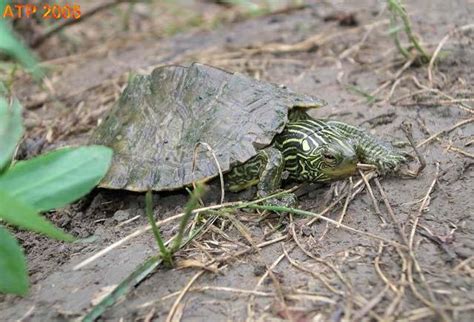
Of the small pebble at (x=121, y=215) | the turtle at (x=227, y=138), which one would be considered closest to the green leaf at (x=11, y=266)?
the small pebble at (x=121, y=215)

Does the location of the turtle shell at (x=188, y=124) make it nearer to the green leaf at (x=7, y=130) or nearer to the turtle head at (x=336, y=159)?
the turtle head at (x=336, y=159)

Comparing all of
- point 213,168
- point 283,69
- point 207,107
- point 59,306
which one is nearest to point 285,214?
point 213,168

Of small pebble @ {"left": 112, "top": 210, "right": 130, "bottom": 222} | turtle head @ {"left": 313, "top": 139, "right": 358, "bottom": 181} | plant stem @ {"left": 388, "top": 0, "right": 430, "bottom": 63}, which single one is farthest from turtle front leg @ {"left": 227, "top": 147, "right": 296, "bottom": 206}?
plant stem @ {"left": 388, "top": 0, "right": 430, "bottom": 63}

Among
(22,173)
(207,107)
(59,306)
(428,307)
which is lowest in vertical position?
(428,307)

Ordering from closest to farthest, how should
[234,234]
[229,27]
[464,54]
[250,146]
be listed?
[234,234], [250,146], [464,54], [229,27]

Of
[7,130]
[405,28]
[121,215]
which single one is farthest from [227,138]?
[405,28]

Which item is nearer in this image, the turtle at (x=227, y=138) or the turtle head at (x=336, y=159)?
the turtle head at (x=336, y=159)

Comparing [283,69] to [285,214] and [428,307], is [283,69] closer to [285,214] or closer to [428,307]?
[285,214]

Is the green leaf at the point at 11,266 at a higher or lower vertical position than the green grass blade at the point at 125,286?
higher
